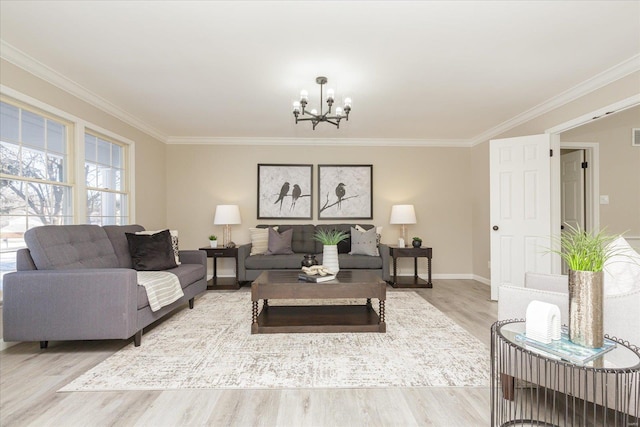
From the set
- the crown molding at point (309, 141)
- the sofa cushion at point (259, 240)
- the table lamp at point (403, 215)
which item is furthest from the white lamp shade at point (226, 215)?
the table lamp at point (403, 215)

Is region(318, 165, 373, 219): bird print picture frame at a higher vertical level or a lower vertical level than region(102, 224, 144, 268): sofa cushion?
higher

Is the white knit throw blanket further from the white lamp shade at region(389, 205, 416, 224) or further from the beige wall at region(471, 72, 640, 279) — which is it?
the beige wall at region(471, 72, 640, 279)

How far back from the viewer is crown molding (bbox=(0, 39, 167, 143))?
8.21 feet

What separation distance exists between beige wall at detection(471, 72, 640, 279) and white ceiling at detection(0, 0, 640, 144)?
13 cm

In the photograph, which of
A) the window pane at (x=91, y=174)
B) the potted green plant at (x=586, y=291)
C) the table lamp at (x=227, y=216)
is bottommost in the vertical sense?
the potted green plant at (x=586, y=291)

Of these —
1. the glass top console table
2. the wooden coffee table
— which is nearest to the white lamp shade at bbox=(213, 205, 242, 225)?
the wooden coffee table

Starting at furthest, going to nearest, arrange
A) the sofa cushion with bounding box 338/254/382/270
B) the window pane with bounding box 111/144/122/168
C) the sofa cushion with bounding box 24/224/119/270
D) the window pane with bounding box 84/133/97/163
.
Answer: the sofa cushion with bounding box 338/254/382/270 → the window pane with bounding box 111/144/122/168 → the window pane with bounding box 84/133/97/163 → the sofa cushion with bounding box 24/224/119/270

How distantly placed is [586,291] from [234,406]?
1781mm

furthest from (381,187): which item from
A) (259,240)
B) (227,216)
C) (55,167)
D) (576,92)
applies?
(55,167)

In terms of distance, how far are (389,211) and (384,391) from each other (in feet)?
12.2

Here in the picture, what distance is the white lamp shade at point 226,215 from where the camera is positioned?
481 cm

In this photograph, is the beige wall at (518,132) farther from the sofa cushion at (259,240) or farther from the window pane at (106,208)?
the window pane at (106,208)

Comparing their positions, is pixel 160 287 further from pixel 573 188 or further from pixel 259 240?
pixel 573 188

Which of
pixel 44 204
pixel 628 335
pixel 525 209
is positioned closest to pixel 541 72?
pixel 525 209
